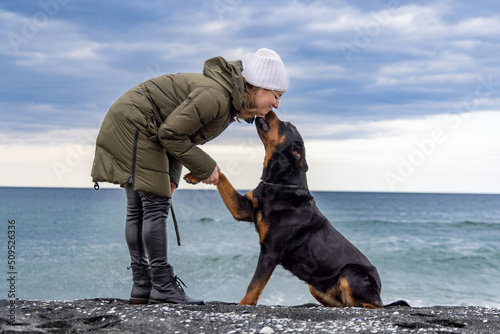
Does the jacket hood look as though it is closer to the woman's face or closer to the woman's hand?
the woman's face

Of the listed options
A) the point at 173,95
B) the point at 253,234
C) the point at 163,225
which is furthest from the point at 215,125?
the point at 253,234

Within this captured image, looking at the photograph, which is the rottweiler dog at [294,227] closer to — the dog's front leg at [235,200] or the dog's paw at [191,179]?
the dog's front leg at [235,200]

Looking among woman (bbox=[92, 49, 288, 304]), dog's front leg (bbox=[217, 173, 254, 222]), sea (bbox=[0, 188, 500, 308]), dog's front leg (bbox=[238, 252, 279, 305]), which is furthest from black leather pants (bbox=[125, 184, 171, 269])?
sea (bbox=[0, 188, 500, 308])

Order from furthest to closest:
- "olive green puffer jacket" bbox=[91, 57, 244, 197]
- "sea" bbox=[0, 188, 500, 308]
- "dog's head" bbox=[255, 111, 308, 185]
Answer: "sea" bbox=[0, 188, 500, 308] < "dog's head" bbox=[255, 111, 308, 185] < "olive green puffer jacket" bbox=[91, 57, 244, 197]

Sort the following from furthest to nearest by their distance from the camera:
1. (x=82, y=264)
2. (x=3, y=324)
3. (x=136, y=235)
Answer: (x=82, y=264), (x=136, y=235), (x=3, y=324)

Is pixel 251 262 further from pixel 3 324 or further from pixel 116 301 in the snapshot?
pixel 3 324

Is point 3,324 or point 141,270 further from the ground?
point 141,270

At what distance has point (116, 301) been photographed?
4.13 m

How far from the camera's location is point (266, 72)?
350 centimetres

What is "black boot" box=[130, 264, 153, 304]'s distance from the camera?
150 inches

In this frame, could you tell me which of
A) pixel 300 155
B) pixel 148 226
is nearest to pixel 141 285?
pixel 148 226

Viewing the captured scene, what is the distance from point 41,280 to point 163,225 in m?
9.02

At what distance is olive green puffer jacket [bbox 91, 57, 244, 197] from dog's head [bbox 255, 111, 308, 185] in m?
0.42

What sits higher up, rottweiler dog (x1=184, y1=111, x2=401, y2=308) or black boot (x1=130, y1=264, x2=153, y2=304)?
rottweiler dog (x1=184, y1=111, x2=401, y2=308)
